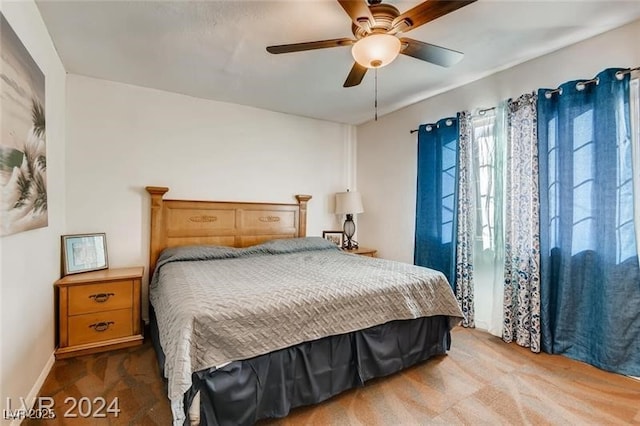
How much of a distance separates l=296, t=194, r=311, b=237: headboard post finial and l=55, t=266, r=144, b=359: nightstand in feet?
6.35

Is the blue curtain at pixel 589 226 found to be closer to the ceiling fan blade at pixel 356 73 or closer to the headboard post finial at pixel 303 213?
the ceiling fan blade at pixel 356 73

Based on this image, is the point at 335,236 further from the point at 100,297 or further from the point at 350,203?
the point at 100,297

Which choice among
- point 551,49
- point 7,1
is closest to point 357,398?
point 7,1

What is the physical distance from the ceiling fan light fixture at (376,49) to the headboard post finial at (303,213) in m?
2.35

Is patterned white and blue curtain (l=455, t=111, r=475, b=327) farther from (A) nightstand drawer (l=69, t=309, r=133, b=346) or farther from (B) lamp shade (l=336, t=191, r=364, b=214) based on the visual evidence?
(A) nightstand drawer (l=69, t=309, r=133, b=346)

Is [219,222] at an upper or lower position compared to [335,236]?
upper

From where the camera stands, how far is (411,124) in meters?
3.66

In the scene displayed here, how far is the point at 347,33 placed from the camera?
214cm

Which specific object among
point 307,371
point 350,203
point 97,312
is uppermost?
point 350,203

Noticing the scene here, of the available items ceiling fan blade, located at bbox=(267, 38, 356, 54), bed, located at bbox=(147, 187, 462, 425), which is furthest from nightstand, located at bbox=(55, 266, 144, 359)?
ceiling fan blade, located at bbox=(267, 38, 356, 54)

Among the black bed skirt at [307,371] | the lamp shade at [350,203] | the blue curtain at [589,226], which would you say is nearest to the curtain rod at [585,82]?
the blue curtain at [589,226]

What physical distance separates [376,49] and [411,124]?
7.03 ft

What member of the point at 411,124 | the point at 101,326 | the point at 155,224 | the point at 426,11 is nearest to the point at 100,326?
the point at 101,326

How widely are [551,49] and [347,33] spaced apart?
66.9 inches
